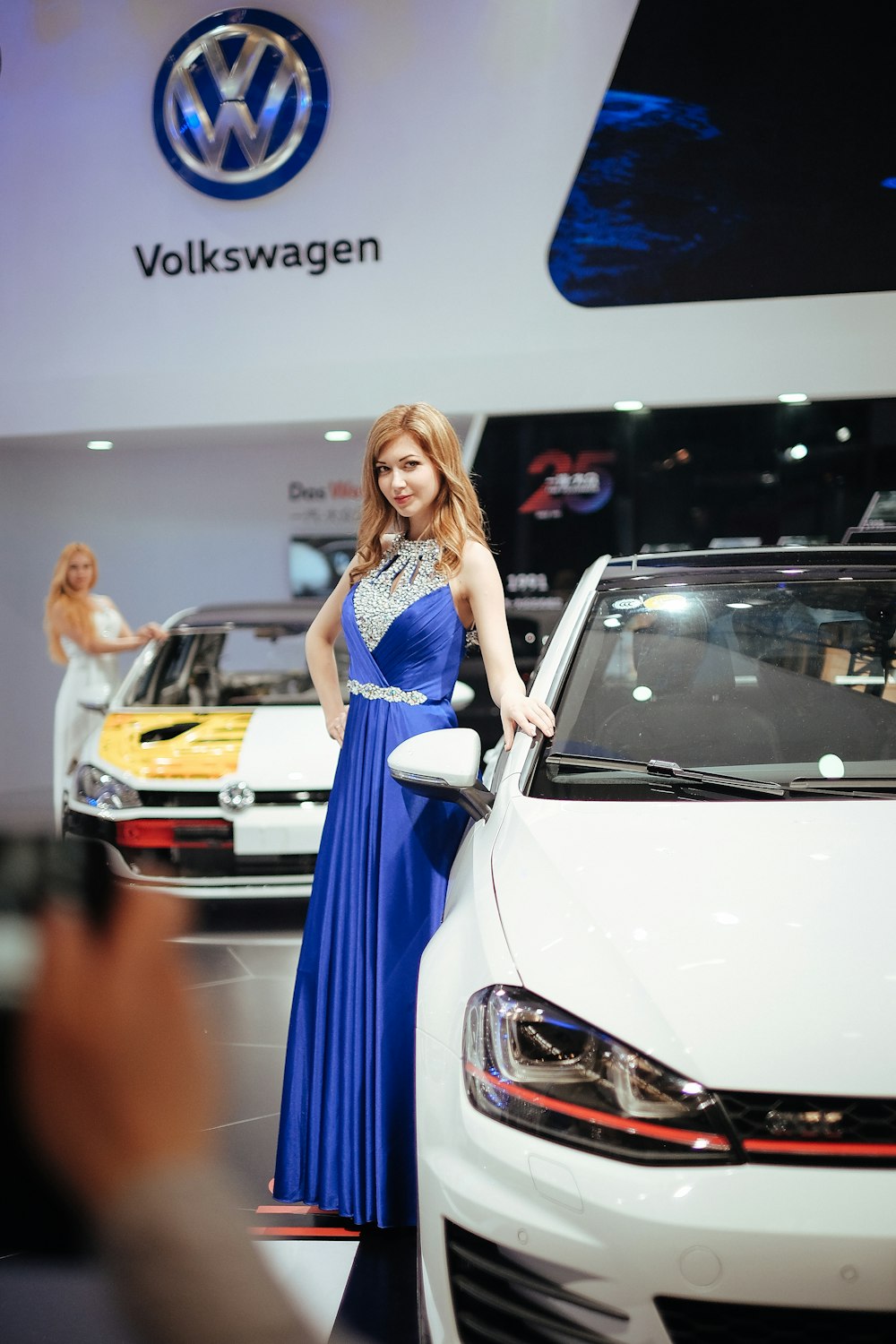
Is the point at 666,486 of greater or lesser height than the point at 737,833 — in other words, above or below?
below

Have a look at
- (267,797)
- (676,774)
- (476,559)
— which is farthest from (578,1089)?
(267,797)

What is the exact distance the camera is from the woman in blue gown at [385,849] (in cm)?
216

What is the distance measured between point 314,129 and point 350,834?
17.2 ft

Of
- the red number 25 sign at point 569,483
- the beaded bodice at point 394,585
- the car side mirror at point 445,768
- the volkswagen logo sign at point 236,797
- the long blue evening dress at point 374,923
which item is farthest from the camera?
the red number 25 sign at point 569,483

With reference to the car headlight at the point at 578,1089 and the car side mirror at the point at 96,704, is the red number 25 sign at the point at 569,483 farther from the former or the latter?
the car headlight at the point at 578,1089

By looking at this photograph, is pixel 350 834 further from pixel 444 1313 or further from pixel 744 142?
pixel 744 142

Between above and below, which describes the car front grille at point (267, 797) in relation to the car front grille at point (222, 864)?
above

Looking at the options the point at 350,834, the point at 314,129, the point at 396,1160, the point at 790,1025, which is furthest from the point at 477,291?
the point at 790,1025

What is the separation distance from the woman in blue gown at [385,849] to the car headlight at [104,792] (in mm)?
2169

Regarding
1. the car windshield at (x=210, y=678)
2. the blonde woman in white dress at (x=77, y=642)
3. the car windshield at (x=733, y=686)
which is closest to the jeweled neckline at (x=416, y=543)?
the car windshield at (x=733, y=686)

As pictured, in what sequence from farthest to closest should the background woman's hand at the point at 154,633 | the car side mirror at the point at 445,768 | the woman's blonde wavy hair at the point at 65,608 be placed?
the woman's blonde wavy hair at the point at 65,608 → the background woman's hand at the point at 154,633 → the car side mirror at the point at 445,768

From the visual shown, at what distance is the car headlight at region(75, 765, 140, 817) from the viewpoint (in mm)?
4254

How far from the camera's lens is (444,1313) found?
142cm

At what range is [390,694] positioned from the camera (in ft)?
7.52
